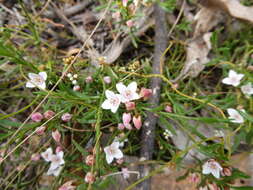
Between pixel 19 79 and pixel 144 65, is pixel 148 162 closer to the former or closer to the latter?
pixel 144 65

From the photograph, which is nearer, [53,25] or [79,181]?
[79,181]

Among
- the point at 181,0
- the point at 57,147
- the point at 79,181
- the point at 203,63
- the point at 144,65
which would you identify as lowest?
the point at 79,181

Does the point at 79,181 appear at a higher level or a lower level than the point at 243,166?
higher

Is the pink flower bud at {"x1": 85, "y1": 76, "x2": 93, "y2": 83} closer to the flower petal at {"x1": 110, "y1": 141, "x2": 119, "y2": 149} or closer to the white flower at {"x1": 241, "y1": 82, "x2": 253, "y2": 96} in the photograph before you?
the flower petal at {"x1": 110, "y1": 141, "x2": 119, "y2": 149}

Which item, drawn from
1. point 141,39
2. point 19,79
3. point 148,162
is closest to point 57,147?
point 148,162

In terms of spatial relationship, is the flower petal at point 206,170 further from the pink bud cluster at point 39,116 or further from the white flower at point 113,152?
the pink bud cluster at point 39,116

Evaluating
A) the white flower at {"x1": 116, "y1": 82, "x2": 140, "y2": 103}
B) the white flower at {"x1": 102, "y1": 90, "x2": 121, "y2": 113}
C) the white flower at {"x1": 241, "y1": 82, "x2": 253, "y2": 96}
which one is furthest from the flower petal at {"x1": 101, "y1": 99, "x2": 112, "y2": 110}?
the white flower at {"x1": 241, "y1": 82, "x2": 253, "y2": 96}
